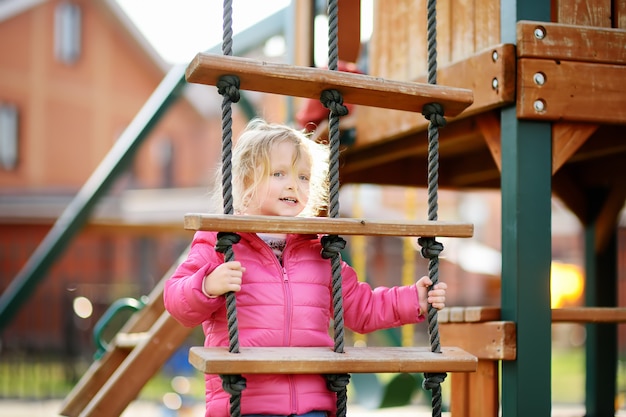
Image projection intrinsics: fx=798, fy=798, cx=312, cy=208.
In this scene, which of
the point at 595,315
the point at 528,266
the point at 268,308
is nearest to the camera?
the point at 268,308

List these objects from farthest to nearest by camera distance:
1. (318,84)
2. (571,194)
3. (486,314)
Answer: (571,194) → (486,314) → (318,84)

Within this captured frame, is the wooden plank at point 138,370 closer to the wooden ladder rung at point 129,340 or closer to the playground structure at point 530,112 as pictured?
the wooden ladder rung at point 129,340

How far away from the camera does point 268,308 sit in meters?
2.20

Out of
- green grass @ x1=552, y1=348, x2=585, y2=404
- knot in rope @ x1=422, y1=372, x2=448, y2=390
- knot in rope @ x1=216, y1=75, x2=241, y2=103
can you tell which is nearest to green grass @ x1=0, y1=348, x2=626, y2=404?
green grass @ x1=552, y1=348, x2=585, y2=404

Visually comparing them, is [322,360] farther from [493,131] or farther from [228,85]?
[493,131]

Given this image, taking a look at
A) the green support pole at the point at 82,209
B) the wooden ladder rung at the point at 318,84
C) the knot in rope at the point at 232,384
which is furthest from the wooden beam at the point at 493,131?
the green support pole at the point at 82,209

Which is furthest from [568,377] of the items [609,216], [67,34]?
[67,34]

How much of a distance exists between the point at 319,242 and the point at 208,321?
15.6 inches

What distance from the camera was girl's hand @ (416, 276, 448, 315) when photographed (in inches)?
89.7

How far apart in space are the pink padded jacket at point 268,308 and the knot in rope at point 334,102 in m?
0.41

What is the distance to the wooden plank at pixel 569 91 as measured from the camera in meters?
2.61

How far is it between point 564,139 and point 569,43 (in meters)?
0.32

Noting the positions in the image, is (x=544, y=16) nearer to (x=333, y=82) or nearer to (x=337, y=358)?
(x=333, y=82)

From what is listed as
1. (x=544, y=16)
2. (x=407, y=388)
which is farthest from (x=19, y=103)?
(x=544, y=16)
